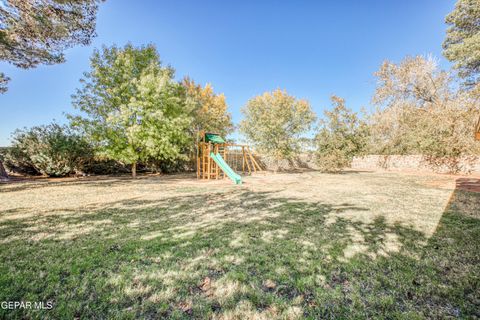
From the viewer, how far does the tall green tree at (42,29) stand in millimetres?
6488

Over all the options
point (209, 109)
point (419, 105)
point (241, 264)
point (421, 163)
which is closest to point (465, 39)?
point (419, 105)

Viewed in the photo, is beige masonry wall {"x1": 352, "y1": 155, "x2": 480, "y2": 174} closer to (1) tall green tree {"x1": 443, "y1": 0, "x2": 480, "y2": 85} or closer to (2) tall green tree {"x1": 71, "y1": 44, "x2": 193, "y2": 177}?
(1) tall green tree {"x1": 443, "y1": 0, "x2": 480, "y2": 85}

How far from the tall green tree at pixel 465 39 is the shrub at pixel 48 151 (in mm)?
24207

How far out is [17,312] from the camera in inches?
66.7

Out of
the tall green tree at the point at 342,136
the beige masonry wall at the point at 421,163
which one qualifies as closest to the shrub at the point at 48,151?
the tall green tree at the point at 342,136

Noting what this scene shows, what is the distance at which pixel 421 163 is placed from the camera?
65.1ft

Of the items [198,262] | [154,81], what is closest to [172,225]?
[198,262]

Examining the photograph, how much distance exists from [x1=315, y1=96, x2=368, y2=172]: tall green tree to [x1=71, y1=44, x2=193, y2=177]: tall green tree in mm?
11865

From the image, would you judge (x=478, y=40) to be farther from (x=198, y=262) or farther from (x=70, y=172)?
(x=70, y=172)

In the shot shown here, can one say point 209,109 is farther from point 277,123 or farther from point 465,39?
point 465,39

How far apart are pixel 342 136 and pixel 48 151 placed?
21.0 m

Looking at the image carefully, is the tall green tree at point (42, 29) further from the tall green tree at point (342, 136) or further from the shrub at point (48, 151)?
the tall green tree at point (342, 136)

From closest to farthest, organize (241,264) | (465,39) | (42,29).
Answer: (241,264) < (42,29) < (465,39)

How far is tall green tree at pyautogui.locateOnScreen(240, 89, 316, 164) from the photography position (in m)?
17.8
